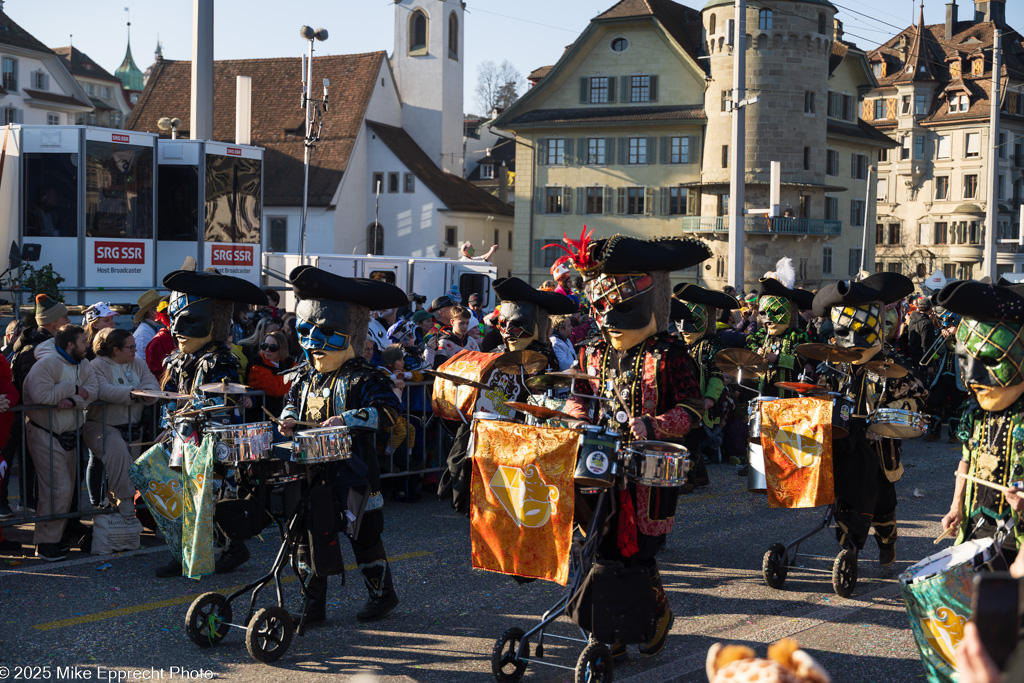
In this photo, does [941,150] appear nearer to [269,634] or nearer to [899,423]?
[899,423]

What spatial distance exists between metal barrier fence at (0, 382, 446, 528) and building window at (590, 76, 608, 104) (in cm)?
4483

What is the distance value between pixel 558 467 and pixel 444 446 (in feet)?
19.0

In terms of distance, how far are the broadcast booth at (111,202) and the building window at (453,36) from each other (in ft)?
141

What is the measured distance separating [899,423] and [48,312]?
268 inches

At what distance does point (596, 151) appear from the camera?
54.1m

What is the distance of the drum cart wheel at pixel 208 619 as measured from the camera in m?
6.03

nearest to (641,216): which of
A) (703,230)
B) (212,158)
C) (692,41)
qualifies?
(703,230)

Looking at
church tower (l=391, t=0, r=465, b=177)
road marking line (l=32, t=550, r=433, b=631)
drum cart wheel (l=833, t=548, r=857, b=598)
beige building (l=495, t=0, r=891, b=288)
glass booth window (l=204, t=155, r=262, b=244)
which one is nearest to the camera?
road marking line (l=32, t=550, r=433, b=631)

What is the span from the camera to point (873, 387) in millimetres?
7566

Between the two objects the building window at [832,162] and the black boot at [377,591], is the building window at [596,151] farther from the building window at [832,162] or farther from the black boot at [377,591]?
the black boot at [377,591]

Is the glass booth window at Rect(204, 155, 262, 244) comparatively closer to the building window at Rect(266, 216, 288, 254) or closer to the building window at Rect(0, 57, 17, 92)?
the building window at Rect(266, 216, 288, 254)

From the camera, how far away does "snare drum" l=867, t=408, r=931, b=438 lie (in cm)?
710

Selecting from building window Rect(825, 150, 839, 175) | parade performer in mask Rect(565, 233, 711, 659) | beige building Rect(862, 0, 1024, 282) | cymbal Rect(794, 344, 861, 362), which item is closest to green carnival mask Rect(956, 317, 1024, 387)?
parade performer in mask Rect(565, 233, 711, 659)

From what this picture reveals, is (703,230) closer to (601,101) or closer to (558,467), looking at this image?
(601,101)
